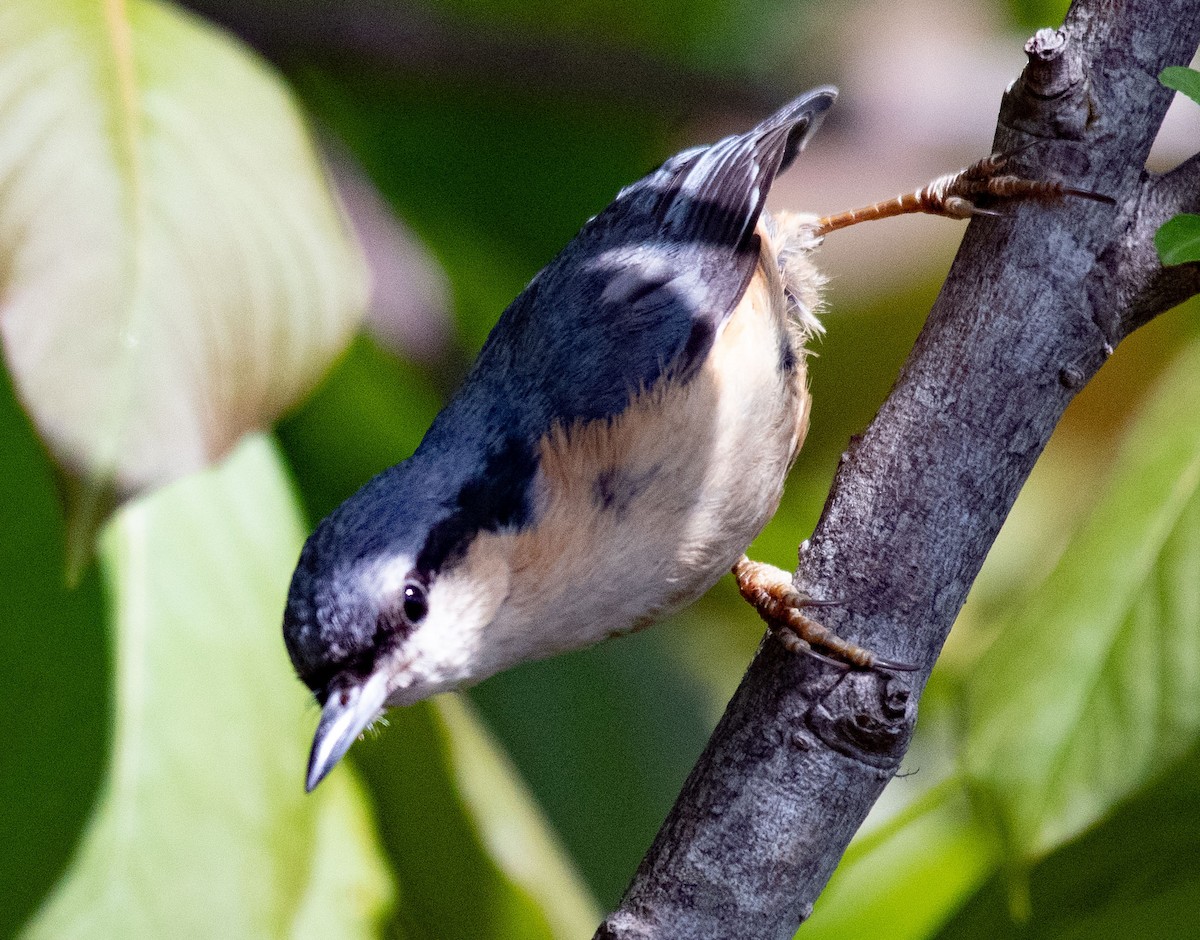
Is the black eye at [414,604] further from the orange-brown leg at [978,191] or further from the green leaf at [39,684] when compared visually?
the orange-brown leg at [978,191]

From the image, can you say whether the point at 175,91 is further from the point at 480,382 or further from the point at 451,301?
the point at 451,301

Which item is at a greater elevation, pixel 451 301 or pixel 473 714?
pixel 451 301

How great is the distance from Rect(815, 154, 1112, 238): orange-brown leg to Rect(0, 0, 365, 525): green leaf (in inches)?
Answer: 25.9

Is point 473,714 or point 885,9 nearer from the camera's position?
point 473,714

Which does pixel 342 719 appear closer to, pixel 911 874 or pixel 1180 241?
pixel 911 874

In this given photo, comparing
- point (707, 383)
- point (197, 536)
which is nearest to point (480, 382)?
point (707, 383)

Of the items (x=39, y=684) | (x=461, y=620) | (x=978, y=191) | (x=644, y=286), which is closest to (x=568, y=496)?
(x=461, y=620)

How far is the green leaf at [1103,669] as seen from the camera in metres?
1.21

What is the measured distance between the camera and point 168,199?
129 centimetres

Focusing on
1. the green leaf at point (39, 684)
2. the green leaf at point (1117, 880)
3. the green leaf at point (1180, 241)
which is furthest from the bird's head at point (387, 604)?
the green leaf at point (1180, 241)

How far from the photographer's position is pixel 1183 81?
0.95m

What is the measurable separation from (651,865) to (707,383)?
563 mm

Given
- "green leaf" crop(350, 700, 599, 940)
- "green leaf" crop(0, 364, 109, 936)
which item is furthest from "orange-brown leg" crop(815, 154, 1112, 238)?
"green leaf" crop(0, 364, 109, 936)

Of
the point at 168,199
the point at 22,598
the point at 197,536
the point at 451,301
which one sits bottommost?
the point at 22,598
